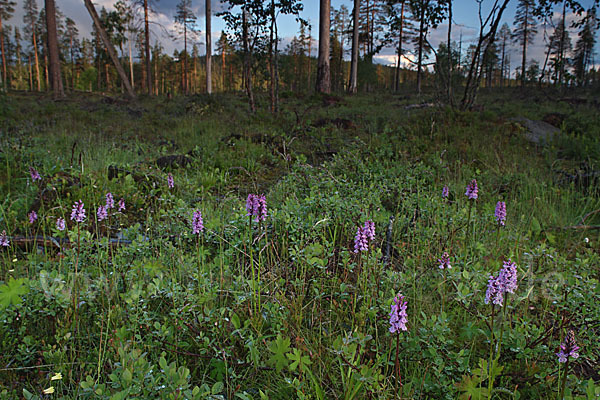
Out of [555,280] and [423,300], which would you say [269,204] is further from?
[555,280]

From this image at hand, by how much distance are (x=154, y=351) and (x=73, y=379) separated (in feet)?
1.20

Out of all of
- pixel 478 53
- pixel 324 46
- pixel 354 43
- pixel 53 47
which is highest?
pixel 354 43

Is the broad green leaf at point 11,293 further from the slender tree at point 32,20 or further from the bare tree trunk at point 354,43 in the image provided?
the slender tree at point 32,20

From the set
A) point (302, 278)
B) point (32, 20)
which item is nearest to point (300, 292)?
point (302, 278)

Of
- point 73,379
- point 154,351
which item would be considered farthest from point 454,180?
point 73,379

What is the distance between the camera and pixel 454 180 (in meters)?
4.87

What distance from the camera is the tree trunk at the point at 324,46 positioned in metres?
15.5

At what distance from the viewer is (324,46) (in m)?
15.9

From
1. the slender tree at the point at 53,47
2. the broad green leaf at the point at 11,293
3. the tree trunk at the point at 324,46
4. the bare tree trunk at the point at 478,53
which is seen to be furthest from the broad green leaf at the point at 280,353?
the slender tree at the point at 53,47

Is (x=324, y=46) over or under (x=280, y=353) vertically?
over

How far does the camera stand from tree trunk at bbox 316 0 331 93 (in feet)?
51.0

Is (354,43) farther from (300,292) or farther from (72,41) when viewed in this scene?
(72,41)

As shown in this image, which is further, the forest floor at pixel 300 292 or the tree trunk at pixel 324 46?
the tree trunk at pixel 324 46

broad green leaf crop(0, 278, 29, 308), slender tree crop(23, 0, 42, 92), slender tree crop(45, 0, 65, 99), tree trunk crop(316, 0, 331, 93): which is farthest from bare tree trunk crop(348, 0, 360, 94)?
slender tree crop(23, 0, 42, 92)
